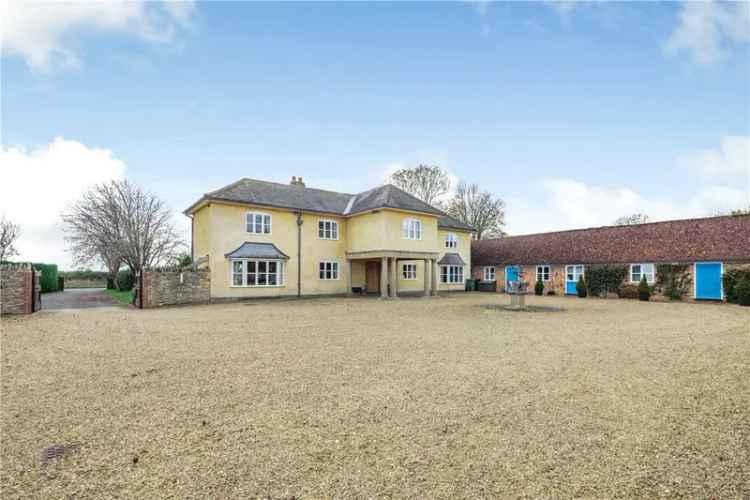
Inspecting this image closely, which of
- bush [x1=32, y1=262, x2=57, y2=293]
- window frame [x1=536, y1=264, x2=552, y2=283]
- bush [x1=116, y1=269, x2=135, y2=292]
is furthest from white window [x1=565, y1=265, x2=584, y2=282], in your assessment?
bush [x1=32, y1=262, x2=57, y2=293]

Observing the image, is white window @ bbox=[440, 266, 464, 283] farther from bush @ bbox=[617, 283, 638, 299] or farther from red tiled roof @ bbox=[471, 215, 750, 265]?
bush @ bbox=[617, 283, 638, 299]

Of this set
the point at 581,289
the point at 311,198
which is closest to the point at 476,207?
the point at 581,289

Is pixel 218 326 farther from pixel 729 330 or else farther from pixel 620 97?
pixel 620 97

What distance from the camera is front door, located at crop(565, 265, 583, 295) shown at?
1017 inches

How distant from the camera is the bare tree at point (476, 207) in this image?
4222 centimetres

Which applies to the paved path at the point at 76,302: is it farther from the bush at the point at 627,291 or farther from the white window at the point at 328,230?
the bush at the point at 627,291

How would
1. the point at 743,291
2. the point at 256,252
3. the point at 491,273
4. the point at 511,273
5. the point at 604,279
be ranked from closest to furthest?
1. the point at 743,291
2. the point at 256,252
3. the point at 604,279
4. the point at 511,273
5. the point at 491,273

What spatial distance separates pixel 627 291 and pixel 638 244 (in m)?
3.41

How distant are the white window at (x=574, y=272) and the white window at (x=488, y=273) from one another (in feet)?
19.8

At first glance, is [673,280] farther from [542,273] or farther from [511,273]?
[511,273]

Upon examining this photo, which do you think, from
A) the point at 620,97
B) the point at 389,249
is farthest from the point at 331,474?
the point at 389,249

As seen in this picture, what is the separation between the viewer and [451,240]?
2972 centimetres

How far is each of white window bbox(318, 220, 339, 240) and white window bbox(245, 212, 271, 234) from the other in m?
3.35

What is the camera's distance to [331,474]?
10.2ft
